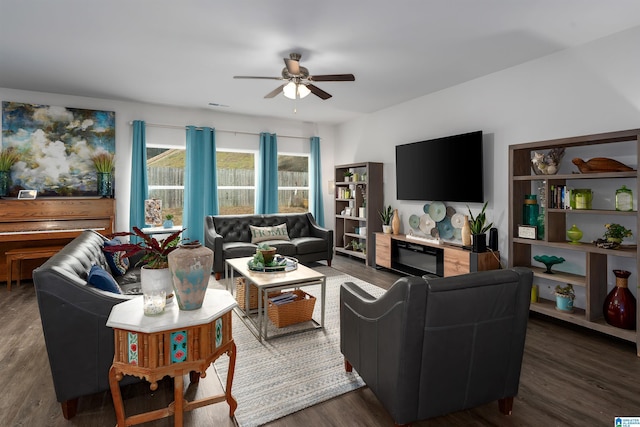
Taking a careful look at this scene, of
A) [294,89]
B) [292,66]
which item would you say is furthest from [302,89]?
[292,66]

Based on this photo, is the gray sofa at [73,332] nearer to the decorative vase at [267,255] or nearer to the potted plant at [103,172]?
the decorative vase at [267,255]

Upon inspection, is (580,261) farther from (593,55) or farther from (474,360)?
(474,360)

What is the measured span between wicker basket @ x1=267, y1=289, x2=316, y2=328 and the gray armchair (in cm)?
144

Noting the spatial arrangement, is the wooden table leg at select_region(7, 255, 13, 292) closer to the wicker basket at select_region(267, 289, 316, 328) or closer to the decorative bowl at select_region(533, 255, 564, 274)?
the wicker basket at select_region(267, 289, 316, 328)

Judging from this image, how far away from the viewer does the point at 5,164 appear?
4.77 metres

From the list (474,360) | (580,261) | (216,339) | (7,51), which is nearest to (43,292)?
(216,339)

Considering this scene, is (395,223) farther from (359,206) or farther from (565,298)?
(565,298)

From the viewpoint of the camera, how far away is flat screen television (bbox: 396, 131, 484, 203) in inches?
175

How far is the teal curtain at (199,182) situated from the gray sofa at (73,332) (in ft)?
13.5

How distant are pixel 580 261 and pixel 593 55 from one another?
2.03 m

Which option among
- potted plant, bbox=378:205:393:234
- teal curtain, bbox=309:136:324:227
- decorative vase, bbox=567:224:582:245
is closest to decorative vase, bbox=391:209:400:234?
potted plant, bbox=378:205:393:234

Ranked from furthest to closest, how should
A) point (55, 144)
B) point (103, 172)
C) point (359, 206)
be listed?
point (359, 206) → point (103, 172) → point (55, 144)

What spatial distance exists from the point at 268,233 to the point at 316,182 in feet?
6.63

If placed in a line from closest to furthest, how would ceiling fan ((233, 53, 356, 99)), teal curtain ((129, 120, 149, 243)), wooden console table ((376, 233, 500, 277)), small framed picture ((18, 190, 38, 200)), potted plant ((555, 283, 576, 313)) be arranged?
potted plant ((555, 283, 576, 313)) → ceiling fan ((233, 53, 356, 99)) → wooden console table ((376, 233, 500, 277)) → small framed picture ((18, 190, 38, 200)) → teal curtain ((129, 120, 149, 243))
